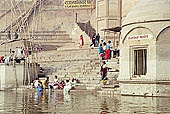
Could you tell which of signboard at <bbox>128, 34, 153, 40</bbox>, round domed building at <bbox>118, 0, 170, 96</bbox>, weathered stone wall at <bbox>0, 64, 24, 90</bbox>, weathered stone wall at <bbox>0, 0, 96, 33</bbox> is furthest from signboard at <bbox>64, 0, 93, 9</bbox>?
signboard at <bbox>128, 34, 153, 40</bbox>

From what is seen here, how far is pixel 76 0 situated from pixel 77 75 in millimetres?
21985

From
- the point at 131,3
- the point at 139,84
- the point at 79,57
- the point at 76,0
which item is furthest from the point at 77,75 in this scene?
the point at 76,0

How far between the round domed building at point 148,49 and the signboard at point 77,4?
88.3 ft

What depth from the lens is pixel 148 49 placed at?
1758 centimetres

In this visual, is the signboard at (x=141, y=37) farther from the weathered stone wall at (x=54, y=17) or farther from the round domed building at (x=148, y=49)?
the weathered stone wall at (x=54, y=17)

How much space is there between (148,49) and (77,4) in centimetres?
2897

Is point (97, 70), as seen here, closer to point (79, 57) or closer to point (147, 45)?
point (79, 57)

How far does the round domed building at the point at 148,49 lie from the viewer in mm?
17281

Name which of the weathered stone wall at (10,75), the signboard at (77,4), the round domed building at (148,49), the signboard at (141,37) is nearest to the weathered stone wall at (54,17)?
the signboard at (77,4)

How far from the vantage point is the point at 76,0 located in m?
46.2

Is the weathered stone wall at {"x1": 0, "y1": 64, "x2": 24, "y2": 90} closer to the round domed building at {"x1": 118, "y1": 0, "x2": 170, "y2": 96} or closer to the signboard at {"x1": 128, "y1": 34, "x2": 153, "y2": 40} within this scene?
the round domed building at {"x1": 118, "y1": 0, "x2": 170, "y2": 96}

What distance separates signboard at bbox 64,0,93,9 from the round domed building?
26912 millimetres

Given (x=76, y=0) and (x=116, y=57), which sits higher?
(x=76, y=0)

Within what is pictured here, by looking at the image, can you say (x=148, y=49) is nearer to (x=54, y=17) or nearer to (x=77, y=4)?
(x=77, y=4)
